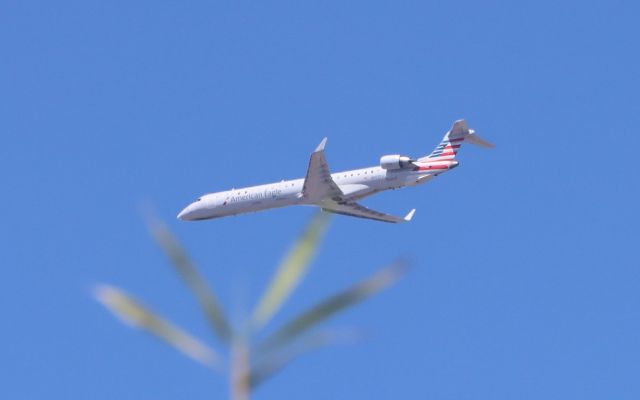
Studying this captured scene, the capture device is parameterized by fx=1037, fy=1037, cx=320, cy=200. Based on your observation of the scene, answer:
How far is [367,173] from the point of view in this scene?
7462cm

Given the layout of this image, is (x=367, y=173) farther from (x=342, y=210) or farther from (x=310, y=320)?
(x=310, y=320)

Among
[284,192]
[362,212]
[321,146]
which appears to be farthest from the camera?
[362,212]

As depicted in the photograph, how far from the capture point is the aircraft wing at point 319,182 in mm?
71875

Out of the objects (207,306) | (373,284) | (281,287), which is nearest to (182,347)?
(207,306)

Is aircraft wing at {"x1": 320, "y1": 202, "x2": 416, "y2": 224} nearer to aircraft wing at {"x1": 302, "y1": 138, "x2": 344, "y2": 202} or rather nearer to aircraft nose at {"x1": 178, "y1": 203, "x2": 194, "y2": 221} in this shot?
aircraft wing at {"x1": 302, "y1": 138, "x2": 344, "y2": 202}

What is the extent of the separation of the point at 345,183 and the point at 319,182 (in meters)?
2.54

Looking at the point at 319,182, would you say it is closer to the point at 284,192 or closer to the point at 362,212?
the point at 284,192

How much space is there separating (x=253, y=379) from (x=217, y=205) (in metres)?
76.4

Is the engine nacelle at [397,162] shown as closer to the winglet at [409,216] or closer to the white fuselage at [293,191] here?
the white fuselage at [293,191]

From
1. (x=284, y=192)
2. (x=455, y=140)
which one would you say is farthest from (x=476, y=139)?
(x=284, y=192)

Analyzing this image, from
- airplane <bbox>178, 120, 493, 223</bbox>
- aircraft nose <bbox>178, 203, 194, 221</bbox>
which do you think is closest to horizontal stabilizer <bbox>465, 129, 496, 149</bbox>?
airplane <bbox>178, 120, 493, 223</bbox>

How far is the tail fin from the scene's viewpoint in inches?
2933

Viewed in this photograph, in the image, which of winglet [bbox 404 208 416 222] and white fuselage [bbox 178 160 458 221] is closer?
white fuselage [bbox 178 160 458 221]

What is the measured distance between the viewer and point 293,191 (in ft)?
252
